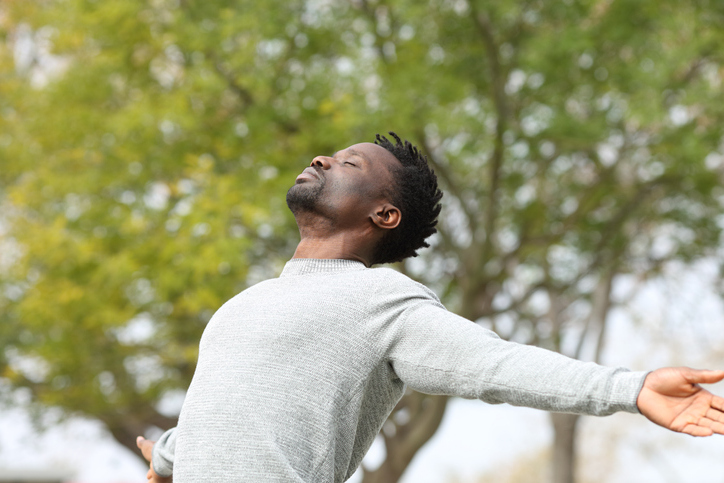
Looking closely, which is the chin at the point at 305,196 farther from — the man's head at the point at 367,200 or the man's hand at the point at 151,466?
the man's hand at the point at 151,466

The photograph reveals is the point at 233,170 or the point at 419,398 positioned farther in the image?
the point at 419,398

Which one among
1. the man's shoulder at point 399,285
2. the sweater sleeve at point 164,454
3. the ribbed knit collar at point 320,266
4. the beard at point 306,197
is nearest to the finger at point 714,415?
the man's shoulder at point 399,285

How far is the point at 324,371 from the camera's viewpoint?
1779 millimetres

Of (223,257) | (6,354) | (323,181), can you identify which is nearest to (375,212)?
(323,181)

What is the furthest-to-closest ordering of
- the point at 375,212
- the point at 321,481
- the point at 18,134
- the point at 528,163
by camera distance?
1. the point at 18,134
2. the point at 528,163
3. the point at 375,212
4. the point at 321,481

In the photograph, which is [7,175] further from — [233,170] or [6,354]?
[233,170]

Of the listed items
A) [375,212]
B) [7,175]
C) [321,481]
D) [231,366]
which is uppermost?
[375,212]

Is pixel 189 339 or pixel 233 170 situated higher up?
pixel 233 170

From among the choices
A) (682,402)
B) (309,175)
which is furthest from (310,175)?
(682,402)

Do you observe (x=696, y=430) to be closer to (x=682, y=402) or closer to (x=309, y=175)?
(x=682, y=402)

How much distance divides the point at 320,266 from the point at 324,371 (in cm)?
32

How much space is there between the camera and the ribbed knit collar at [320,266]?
199cm

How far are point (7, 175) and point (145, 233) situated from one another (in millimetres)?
5203

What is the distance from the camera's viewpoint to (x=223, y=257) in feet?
26.8
